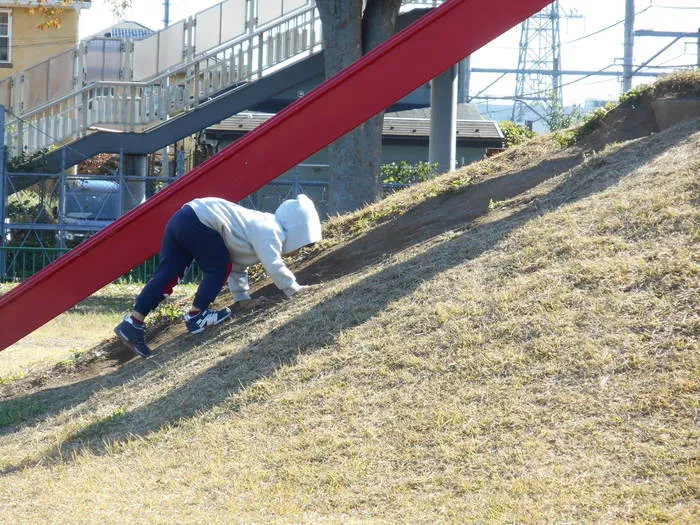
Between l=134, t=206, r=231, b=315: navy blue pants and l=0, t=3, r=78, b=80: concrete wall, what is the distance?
24.2 metres

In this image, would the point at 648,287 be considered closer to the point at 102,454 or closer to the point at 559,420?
the point at 559,420

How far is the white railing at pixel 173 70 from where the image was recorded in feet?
59.3

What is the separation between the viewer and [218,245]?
787 centimetres

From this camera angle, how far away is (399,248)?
8.64 m

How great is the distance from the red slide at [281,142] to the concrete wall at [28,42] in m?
23.6

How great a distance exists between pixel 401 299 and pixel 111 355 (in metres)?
3.46

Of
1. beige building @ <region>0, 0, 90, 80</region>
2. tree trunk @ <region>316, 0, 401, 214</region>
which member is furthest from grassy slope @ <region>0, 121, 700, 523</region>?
beige building @ <region>0, 0, 90, 80</region>

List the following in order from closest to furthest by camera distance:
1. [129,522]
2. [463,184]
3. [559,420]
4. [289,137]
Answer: [129,522] < [559,420] < [289,137] < [463,184]

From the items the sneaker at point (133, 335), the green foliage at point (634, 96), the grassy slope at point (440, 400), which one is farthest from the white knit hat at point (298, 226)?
the green foliage at point (634, 96)

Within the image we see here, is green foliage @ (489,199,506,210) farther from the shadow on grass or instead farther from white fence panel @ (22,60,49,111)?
white fence panel @ (22,60,49,111)

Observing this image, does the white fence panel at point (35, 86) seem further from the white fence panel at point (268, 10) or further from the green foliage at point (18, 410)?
the green foliage at point (18, 410)

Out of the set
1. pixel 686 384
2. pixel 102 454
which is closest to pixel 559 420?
pixel 686 384

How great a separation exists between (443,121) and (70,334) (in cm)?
767

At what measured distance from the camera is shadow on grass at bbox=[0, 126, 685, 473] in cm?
644
